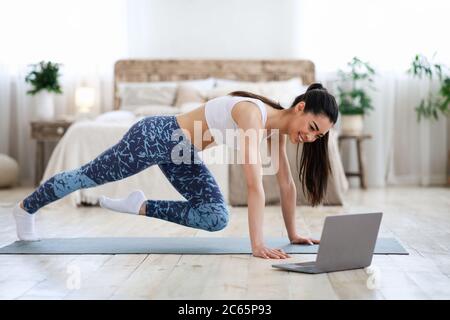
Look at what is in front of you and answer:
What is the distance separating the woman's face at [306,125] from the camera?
8.94ft

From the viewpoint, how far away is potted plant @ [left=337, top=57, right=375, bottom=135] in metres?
6.36

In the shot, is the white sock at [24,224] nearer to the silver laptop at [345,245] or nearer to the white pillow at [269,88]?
the silver laptop at [345,245]

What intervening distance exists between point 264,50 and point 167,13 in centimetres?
94

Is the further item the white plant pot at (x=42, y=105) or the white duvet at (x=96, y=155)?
the white plant pot at (x=42, y=105)

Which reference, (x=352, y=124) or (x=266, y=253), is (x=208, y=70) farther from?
(x=266, y=253)

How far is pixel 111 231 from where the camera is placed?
3.79 meters

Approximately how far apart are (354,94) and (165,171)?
3.53 meters

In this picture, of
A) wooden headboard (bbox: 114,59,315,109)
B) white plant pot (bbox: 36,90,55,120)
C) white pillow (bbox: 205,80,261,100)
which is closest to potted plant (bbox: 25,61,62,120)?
white plant pot (bbox: 36,90,55,120)

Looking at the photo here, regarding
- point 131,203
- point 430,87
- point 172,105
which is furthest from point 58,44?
point 131,203

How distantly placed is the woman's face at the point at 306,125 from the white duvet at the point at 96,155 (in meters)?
2.18

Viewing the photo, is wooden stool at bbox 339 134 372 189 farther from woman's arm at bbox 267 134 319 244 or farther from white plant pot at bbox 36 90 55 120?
woman's arm at bbox 267 134 319 244

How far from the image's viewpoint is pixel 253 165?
2697 millimetres

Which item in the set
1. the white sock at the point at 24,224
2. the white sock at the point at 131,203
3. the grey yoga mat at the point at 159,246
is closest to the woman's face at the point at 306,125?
the grey yoga mat at the point at 159,246
